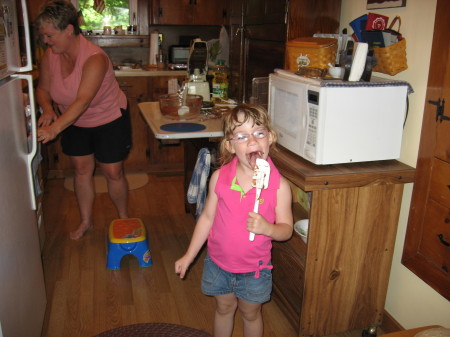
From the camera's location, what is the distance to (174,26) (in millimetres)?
4469

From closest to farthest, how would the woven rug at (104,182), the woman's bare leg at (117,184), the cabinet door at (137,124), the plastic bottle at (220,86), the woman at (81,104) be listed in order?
the woman at (81,104), the woman's bare leg at (117,184), the plastic bottle at (220,86), the woven rug at (104,182), the cabinet door at (137,124)

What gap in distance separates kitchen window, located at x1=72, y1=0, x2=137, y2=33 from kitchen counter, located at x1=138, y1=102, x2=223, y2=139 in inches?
74.1

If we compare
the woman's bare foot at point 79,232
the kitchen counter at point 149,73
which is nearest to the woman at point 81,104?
the woman's bare foot at point 79,232

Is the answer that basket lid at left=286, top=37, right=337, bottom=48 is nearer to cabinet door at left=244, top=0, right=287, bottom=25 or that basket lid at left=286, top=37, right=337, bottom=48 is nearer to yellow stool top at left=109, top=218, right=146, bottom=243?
cabinet door at left=244, top=0, right=287, bottom=25

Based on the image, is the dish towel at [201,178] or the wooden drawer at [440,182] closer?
the wooden drawer at [440,182]

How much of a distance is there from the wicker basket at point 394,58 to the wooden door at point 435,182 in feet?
0.50

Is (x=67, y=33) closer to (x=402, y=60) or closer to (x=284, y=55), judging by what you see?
(x=284, y=55)

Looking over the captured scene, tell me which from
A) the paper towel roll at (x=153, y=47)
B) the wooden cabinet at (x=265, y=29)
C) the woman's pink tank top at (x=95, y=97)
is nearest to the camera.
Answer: the wooden cabinet at (x=265, y=29)

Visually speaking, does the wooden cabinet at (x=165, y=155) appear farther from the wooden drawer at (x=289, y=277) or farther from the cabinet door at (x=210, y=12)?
the wooden drawer at (x=289, y=277)

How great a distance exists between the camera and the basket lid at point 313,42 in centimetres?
189

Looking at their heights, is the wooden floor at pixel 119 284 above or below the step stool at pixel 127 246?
below

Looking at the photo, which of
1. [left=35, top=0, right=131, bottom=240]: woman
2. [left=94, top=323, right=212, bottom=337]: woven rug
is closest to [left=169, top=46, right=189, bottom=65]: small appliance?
[left=35, top=0, right=131, bottom=240]: woman

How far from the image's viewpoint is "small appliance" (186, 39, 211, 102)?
280 cm

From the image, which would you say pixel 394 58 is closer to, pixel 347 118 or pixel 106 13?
pixel 347 118
